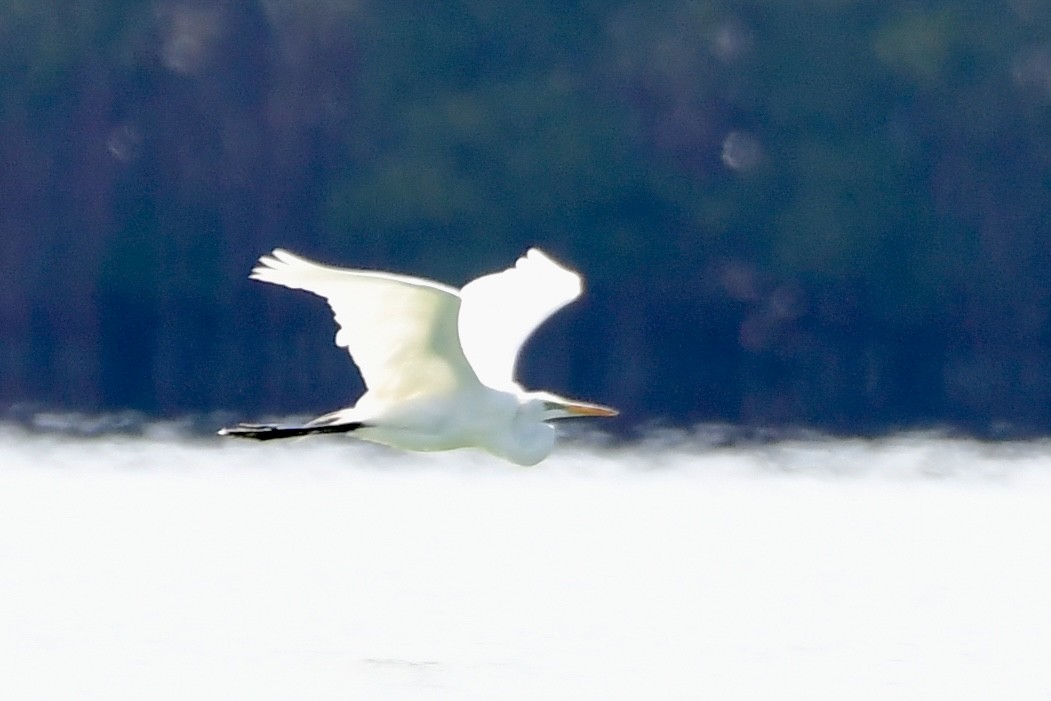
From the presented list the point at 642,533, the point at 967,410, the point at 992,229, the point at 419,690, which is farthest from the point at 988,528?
the point at 992,229

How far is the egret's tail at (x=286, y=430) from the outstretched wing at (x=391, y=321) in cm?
28

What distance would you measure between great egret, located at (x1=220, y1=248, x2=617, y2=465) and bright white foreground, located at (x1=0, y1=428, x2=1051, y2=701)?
104 cm

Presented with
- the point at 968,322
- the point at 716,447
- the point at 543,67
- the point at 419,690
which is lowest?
the point at 419,690

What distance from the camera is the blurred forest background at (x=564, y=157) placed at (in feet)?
111

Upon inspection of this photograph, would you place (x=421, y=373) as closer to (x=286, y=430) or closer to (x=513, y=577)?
(x=286, y=430)

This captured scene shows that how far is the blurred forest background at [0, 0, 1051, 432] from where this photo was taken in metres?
33.9

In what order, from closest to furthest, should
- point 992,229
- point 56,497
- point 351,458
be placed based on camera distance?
point 56,497 → point 351,458 → point 992,229

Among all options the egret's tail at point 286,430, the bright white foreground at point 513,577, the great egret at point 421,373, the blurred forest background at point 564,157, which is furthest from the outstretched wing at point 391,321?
the blurred forest background at point 564,157

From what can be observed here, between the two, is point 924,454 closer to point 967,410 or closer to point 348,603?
point 967,410

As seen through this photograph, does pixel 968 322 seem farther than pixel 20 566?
Yes

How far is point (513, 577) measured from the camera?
12438mm

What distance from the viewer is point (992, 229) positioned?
35.5 m

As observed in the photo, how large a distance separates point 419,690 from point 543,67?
26635mm

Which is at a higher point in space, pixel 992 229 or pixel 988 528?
pixel 992 229
